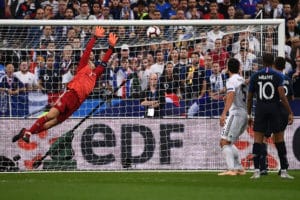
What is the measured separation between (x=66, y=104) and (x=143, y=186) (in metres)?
3.03

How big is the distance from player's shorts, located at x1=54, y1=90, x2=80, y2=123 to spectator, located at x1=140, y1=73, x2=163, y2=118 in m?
2.13

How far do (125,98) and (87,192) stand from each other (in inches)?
220

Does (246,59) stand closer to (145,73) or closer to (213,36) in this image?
(213,36)

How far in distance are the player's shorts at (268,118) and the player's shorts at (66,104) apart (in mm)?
3320

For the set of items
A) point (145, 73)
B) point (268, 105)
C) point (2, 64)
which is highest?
point (2, 64)

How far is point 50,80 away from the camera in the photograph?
18.2m

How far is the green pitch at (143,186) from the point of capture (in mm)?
12336

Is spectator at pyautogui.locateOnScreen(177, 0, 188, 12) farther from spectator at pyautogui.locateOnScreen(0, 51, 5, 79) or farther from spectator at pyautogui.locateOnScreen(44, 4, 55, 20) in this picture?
spectator at pyautogui.locateOnScreen(0, 51, 5, 79)

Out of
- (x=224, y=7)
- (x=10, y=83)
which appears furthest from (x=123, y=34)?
(x=224, y=7)

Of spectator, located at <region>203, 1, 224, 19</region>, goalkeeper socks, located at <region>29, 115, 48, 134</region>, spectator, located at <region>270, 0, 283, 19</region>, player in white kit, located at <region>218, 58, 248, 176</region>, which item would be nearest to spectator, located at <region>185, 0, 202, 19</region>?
spectator, located at <region>203, 1, 224, 19</region>

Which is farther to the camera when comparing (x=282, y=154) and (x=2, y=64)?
(x=2, y=64)

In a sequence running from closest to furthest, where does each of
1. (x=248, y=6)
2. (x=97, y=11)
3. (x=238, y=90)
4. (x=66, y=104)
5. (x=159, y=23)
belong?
1. (x=238, y=90)
2. (x=66, y=104)
3. (x=159, y=23)
4. (x=97, y=11)
5. (x=248, y=6)

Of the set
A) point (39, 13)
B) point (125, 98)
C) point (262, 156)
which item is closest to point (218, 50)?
point (125, 98)

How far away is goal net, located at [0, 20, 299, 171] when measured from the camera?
17.9m
